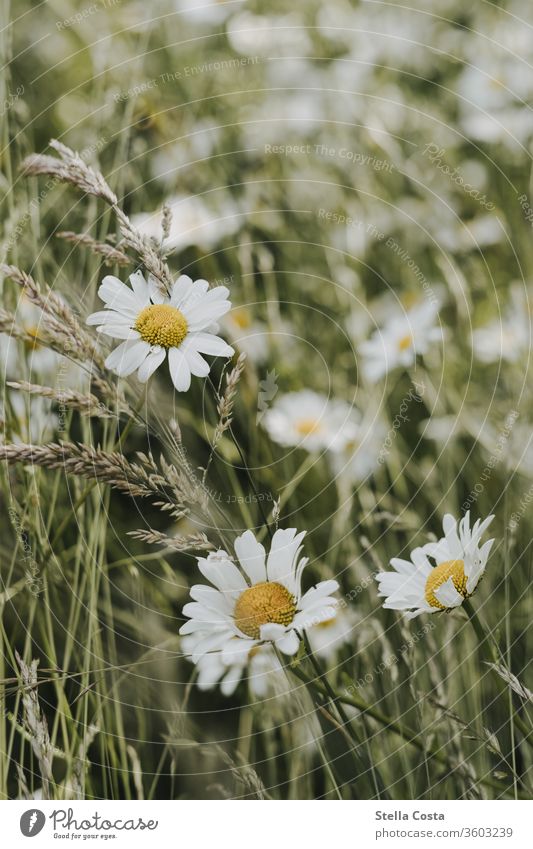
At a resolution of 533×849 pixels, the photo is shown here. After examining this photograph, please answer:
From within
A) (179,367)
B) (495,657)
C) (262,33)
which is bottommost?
(495,657)

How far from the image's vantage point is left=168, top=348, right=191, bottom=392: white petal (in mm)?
398

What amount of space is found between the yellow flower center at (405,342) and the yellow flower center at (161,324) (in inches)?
7.7

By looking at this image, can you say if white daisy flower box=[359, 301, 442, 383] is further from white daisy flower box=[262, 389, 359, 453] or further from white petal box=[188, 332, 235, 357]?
white petal box=[188, 332, 235, 357]

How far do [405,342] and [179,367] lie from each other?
0.65 feet

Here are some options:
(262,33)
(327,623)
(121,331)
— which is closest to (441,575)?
(327,623)

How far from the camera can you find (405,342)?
0.53m

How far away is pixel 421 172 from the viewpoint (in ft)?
1.86

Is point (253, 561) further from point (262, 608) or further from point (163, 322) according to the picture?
point (163, 322)

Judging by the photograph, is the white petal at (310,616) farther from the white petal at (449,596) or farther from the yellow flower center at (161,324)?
the yellow flower center at (161,324)

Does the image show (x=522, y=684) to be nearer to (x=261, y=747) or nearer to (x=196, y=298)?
(x=261, y=747)

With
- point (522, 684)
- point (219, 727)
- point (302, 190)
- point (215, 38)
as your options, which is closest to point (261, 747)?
point (219, 727)

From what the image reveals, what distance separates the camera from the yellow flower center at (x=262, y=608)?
37 centimetres

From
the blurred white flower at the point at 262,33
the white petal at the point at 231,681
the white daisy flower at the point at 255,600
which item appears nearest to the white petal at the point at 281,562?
the white daisy flower at the point at 255,600

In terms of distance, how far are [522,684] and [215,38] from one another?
525 mm
